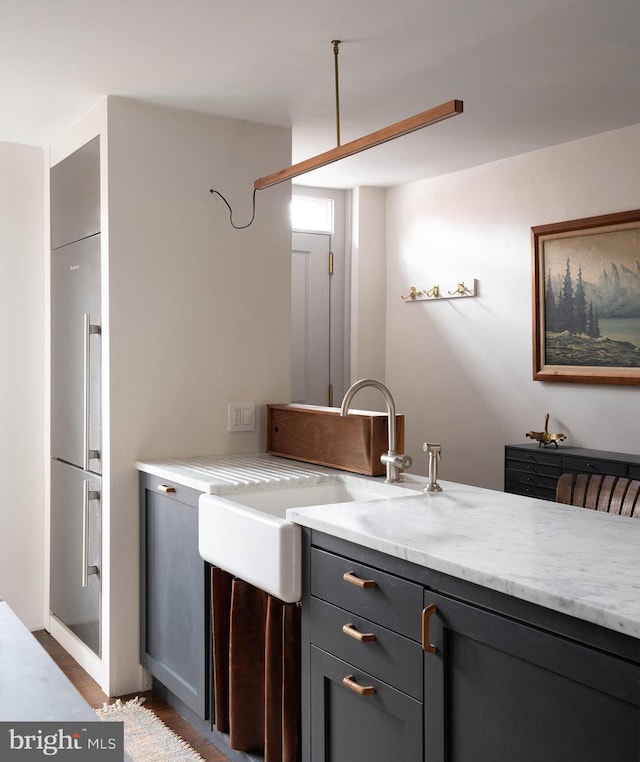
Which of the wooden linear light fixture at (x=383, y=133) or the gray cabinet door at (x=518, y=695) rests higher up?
the wooden linear light fixture at (x=383, y=133)

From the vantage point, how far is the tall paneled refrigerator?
10.7ft

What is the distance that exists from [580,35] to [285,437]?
1855 millimetres

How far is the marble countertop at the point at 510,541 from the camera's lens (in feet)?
4.42

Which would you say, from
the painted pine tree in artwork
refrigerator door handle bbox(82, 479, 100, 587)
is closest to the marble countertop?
refrigerator door handle bbox(82, 479, 100, 587)

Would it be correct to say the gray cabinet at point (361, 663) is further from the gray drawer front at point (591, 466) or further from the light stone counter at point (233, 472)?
the gray drawer front at point (591, 466)

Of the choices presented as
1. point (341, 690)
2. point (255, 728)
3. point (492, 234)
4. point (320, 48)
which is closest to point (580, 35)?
point (320, 48)

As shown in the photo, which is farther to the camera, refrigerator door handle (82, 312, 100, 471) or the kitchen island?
refrigerator door handle (82, 312, 100, 471)

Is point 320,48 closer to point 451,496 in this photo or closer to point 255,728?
point 451,496

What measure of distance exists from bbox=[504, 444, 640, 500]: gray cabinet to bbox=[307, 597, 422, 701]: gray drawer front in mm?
1960

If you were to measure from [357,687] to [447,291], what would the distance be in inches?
121

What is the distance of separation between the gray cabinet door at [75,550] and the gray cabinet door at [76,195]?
3.46 ft

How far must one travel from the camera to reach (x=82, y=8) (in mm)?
2295

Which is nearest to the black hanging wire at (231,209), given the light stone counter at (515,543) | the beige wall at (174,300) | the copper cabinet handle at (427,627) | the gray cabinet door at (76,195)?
the beige wall at (174,300)

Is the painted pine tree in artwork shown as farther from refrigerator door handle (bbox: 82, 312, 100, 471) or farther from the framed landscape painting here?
refrigerator door handle (bbox: 82, 312, 100, 471)
